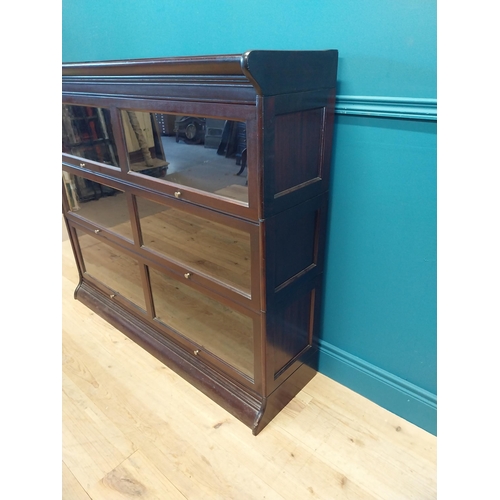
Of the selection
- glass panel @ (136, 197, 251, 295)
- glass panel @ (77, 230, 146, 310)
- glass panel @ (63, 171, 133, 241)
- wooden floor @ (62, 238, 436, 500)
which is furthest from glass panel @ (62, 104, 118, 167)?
wooden floor @ (62, 238, 436, 500)

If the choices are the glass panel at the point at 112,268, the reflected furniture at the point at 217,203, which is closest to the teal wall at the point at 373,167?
the reflected furniture at the point at 217,203

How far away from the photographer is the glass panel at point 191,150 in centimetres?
109

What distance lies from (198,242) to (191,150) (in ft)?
1.03

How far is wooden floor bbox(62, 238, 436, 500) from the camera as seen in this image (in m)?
1.20

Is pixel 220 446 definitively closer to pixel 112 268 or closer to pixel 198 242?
pixel 198 242

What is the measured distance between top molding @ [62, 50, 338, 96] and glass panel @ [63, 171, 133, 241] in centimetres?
52

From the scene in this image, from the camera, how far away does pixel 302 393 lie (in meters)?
1.54

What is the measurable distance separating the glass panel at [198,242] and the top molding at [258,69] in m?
0.42

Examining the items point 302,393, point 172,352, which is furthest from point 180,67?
point 302,393
